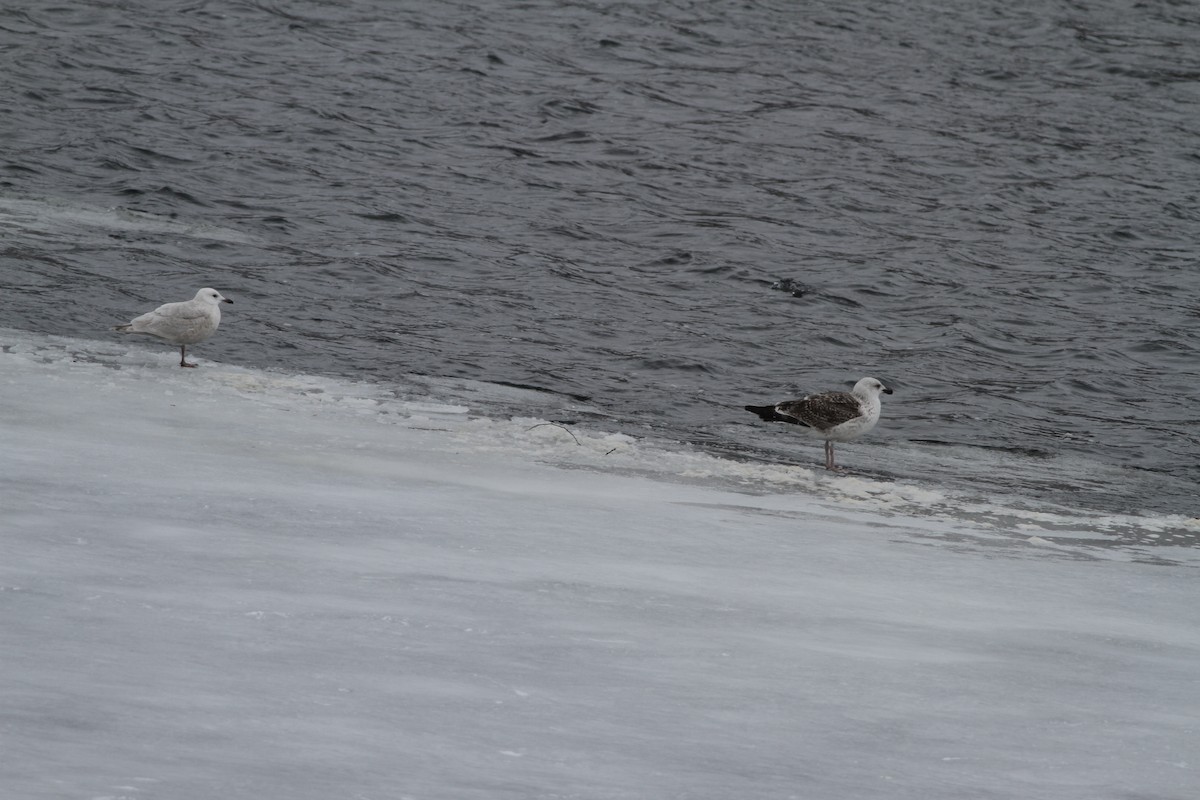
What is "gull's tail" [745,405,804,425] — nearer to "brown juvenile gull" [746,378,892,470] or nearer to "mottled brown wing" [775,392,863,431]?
"brown juvenile gull" [746,378,892,470]

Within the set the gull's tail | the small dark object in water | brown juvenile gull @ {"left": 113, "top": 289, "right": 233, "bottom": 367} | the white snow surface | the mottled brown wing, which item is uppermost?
the small dark object in water

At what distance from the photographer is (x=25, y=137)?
50.4 ft

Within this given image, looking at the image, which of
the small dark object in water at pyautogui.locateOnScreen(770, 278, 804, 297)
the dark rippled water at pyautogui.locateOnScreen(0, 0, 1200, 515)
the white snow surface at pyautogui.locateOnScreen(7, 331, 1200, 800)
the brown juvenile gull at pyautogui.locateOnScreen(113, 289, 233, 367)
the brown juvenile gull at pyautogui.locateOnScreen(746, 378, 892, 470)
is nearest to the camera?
the white snow surface at pyautogui.locateOnScreen(7, 331, 1200, 800)

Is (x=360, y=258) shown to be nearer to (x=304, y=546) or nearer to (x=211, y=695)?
(x=304, y=546)

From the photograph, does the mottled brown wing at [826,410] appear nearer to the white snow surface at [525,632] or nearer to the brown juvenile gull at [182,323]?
the white snow surface at [525,632]

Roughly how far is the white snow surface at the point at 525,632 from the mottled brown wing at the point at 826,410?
1.48 m

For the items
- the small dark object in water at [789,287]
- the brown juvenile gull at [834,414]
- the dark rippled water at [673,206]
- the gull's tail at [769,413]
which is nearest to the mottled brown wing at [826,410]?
the brown juvenile gull at [834,414]

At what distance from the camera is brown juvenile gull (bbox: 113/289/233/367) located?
8.80 m

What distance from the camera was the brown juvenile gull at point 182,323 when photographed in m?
8.80

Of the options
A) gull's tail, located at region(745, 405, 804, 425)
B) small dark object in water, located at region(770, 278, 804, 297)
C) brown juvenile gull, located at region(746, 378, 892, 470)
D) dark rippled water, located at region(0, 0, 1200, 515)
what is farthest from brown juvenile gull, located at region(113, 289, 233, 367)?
small dark object in water, located at region(770, 278, 804, 297)

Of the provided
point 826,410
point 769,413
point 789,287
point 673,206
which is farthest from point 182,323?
point 673,206

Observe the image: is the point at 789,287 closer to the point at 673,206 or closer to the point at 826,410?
the point at 673,206

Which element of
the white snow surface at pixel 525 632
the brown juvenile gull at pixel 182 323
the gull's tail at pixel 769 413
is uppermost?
the gull's tail at pixel 769 413

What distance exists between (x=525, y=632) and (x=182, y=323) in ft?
16.7
